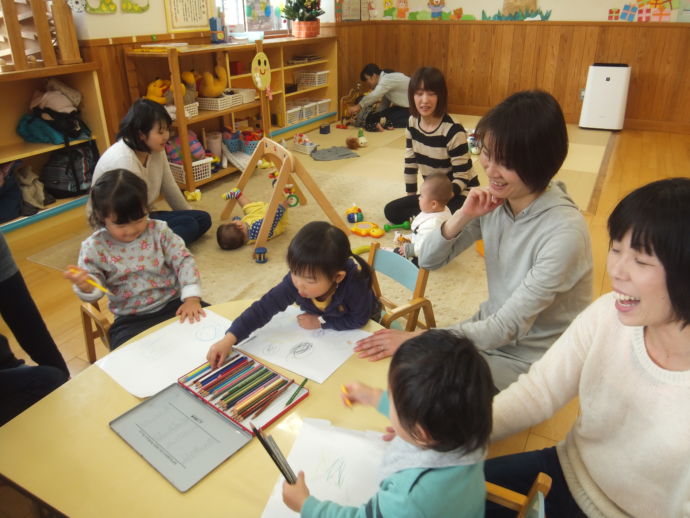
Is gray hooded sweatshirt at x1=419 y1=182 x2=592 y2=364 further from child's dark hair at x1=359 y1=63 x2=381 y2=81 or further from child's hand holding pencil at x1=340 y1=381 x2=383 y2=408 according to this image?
child's dark hair at x1=359 y1=63 x2=381 y2=81

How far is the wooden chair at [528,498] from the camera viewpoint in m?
0.77

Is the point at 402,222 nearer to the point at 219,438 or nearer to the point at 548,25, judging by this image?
the point at 219,438

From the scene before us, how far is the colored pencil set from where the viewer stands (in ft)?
3.33

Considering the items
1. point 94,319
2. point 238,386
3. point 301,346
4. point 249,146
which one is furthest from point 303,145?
point 238,386

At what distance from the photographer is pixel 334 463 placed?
91 cm

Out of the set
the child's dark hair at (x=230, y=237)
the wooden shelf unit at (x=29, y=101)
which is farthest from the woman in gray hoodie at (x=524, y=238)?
the wooden shelf unit at (x=29, y=101)

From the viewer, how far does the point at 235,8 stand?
4.87 m

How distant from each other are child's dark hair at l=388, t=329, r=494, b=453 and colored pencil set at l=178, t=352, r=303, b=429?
368 millimetres

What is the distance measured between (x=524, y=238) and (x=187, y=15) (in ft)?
11.8

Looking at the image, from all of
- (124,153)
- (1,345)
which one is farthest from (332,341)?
(124,153)

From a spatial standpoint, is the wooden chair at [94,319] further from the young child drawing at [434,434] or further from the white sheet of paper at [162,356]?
the young child drawing at [434,434]

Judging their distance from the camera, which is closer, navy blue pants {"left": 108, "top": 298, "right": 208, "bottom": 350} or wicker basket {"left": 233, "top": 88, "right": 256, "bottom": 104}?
navy blue pants {"left": 108, "top": 298, "right": 208, "bottom": 350}

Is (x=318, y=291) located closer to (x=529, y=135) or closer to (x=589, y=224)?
(x=529, y=135)

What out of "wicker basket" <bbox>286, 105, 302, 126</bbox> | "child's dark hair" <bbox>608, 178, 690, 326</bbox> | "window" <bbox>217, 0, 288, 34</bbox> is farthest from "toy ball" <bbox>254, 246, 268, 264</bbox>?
"window" <bbox>217, 0, 288, 34</bbox>
